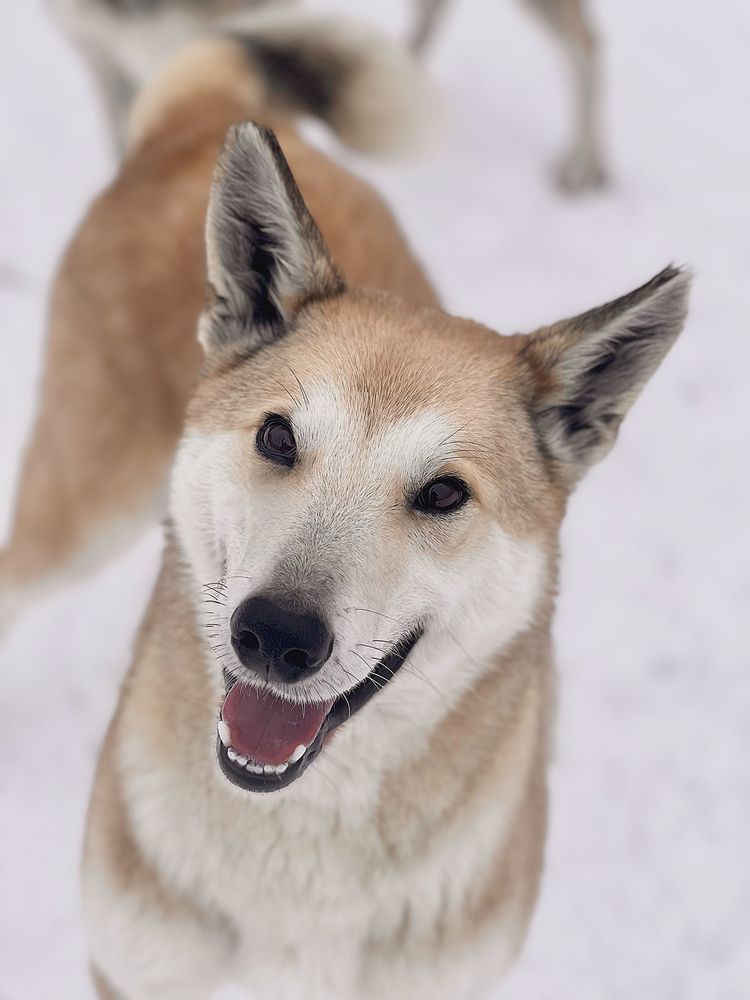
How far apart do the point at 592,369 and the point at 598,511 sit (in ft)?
6.61

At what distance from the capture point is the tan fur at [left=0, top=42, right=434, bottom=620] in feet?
8.75

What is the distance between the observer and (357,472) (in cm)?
179

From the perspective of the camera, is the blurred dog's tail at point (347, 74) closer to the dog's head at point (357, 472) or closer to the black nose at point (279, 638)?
the dog's head at point (357, 472)

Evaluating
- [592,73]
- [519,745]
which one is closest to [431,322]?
[519,745]

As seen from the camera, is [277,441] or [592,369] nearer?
[277,441]

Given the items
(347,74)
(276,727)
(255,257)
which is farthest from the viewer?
(347,74)

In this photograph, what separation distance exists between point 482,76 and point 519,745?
14.0ft

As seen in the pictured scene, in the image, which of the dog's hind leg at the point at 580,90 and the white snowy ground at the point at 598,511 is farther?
the dog's hind leg at the point at 580,90

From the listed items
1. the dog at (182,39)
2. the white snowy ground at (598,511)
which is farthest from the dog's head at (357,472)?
the dog at (182,39)

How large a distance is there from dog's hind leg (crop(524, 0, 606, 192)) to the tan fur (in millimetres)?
2157

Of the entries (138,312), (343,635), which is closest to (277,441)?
(343,635)

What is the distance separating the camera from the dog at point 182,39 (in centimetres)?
392

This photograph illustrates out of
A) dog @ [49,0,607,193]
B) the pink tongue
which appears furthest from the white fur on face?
dog @ [49,0,607,193]

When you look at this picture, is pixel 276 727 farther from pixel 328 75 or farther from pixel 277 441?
pixel 328 75
